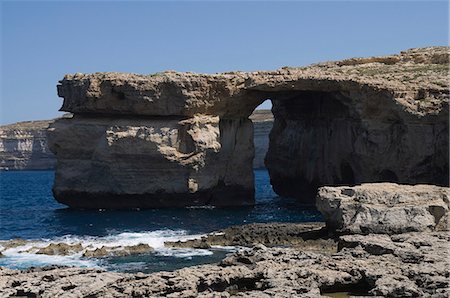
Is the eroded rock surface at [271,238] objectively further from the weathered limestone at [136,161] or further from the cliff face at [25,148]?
the cliff face at [25,148]

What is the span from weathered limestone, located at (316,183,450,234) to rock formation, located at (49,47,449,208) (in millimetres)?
11202

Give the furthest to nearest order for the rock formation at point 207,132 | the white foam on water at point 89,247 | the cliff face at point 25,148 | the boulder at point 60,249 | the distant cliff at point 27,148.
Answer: the cliff face at point 25,148
the distant cliff at point 27,148
the rock formation at point 207,132
the boulder at point 60,249
the white foam on water at point 89,247

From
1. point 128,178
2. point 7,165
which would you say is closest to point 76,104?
point 128,178

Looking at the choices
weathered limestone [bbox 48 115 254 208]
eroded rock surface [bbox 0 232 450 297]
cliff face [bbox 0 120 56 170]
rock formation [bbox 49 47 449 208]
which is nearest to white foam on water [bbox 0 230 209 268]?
eroded rock surface [bbox 0 232 450 297]

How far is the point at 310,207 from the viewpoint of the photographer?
44.2m

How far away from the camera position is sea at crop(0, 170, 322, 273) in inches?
1020

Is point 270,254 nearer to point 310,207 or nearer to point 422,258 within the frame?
point 422,258

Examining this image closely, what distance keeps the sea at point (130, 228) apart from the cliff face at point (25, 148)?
74.3 m

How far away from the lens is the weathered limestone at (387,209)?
25906 millimetres

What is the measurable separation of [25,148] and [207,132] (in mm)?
91330

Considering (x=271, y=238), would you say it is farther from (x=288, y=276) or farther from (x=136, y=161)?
(x=136, y=161)

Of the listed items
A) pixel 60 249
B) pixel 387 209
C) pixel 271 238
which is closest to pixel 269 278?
pixel 387 209

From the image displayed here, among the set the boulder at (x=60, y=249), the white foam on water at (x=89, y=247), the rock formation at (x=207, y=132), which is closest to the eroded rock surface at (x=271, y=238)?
the white foam on water at (x=89, y=247)

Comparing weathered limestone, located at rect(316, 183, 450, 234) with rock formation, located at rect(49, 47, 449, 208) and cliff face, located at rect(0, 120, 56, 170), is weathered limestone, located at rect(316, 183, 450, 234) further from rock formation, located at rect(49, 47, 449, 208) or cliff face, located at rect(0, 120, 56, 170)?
cliff face, located at rect(0, 120, 56, 170)
